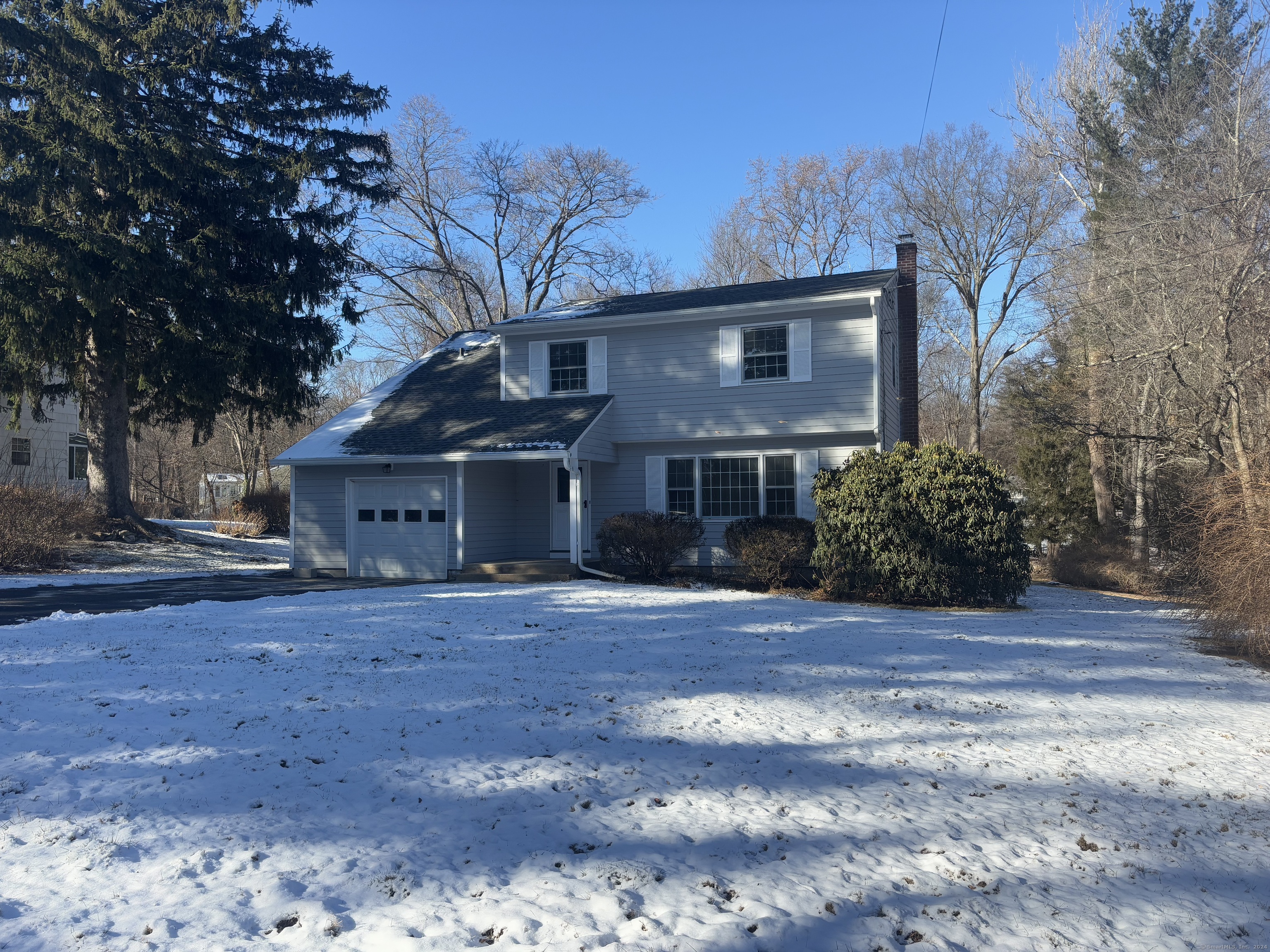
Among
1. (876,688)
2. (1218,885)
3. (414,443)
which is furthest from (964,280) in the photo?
(1218,885)

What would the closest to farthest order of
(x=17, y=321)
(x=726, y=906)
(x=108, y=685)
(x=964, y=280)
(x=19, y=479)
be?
(x=726, y=906), (x=108, y=685), (x=17, y=321), (x=19, y=479), (x=964, y=280)

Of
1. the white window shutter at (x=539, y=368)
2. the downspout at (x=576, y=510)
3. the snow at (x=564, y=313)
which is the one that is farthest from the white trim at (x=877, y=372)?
the white window shutter at (x=539, y=368)

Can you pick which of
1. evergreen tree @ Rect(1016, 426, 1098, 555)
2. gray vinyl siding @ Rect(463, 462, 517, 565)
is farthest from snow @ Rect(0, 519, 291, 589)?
evergreen tree @ Rect(1016, 426, 1098, 555)

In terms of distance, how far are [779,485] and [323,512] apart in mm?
9624

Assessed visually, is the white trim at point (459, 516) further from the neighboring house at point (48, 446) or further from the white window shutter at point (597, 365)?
the neighboring house at point (48, 446)

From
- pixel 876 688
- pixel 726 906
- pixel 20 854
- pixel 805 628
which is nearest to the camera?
pixel 726 906

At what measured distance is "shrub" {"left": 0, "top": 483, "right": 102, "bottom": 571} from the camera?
1662 centimetres

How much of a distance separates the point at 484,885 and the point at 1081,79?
28.8 metres

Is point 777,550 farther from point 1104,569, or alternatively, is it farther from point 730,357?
point 1104,569

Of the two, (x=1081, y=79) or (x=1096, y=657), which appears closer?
(x=1096, y=657)

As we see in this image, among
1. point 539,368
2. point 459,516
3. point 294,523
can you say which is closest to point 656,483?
point 539,368

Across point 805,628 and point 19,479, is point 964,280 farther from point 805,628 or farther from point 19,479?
point 19,479

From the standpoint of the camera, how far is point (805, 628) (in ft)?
34.0

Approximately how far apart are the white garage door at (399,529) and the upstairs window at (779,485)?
21.3ft
